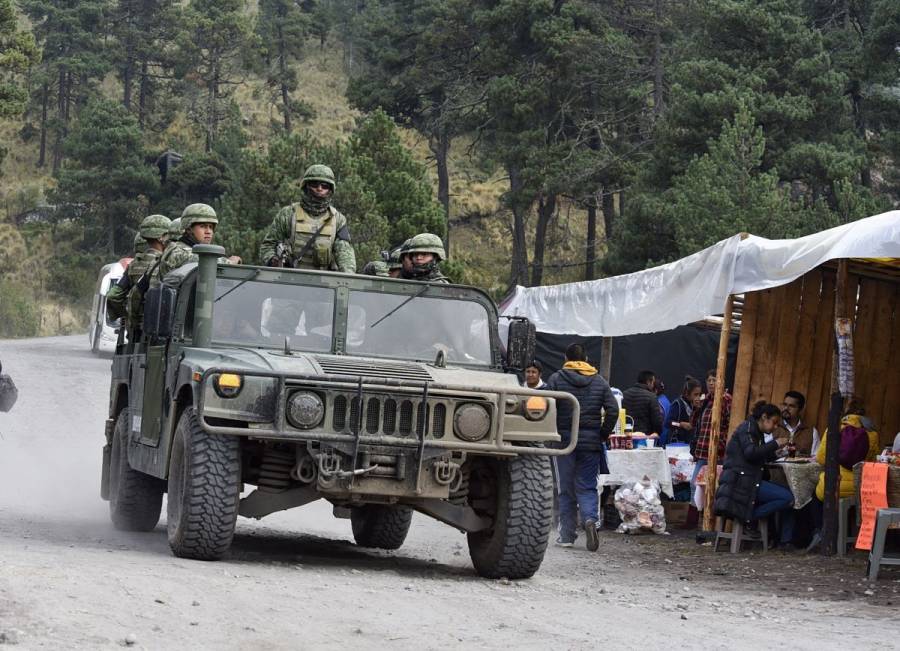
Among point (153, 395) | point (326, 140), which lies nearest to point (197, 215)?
→ point (153, 395)

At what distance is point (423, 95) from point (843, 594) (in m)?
40.7

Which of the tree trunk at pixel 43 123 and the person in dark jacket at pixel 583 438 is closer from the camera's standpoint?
the person in dark jacket at pixel 583 438

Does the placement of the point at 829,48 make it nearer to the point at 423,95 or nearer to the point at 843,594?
the point at 423,95

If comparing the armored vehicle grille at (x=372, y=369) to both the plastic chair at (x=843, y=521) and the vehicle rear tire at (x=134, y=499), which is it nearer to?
the vehicle rear tire at (x=134, y=499)

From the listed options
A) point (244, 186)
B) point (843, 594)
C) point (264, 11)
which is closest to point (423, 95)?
point (244, 186)

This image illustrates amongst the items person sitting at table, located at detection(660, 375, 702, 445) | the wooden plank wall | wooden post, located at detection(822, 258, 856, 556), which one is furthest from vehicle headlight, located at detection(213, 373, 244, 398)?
person sitting at table, located at detection(660, 375, 702, 445)

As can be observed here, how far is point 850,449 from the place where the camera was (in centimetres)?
1184

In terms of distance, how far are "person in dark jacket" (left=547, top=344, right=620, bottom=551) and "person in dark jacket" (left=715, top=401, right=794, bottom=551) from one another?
1.34m

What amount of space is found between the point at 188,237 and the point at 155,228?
1.33 m

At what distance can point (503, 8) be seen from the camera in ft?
142

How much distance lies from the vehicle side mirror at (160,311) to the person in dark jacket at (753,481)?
531 centimetres

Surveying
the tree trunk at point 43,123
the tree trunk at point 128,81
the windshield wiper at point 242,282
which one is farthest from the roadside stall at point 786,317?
the tree trunk at point 43,123

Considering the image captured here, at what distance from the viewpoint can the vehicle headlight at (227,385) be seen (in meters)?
8.54

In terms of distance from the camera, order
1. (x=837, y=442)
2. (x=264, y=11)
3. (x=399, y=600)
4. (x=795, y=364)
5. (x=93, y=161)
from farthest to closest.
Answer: (x=264, y=11)
(x=93, y=161)
(x=795, y=364)
(x=837, y=442)
(x=399, y=600)
